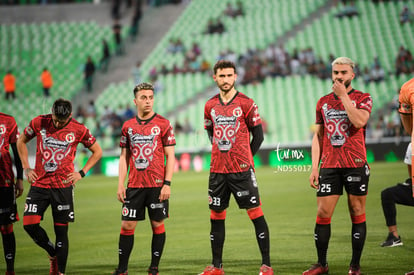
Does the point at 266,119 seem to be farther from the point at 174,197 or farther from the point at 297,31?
the point at 174,197

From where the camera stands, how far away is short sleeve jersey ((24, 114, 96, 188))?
311 inches

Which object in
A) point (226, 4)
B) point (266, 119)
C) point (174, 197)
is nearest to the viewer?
point (174, 197)

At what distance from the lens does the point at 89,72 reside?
33.8 meters

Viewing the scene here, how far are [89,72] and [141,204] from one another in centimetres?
2695

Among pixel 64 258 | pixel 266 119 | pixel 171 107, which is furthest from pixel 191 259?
pixel 171 107

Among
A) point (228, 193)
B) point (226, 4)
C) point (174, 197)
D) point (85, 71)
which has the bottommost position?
point (174, 197)

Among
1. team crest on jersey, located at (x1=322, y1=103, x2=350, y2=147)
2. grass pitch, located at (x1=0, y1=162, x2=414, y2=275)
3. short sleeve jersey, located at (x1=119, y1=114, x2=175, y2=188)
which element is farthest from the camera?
grass pitch, located at (x1=0, y1=162, x2=414, y2=275)

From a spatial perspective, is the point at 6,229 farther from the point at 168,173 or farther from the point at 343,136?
the point at 343,136

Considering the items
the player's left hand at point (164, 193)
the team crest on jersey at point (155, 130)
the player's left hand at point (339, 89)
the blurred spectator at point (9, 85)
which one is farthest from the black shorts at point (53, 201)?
the blurred spectator at point (9, 85)

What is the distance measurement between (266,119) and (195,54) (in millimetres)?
6078

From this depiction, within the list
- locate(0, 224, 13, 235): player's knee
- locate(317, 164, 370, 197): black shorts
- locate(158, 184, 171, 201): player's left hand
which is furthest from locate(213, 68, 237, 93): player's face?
locate(0, 224, 13, 235): player's knee

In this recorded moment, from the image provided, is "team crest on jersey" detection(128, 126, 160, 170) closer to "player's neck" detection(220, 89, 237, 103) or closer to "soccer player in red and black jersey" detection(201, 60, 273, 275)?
"soccer player in red and black jersey" detection(201, 60, 273, 275)

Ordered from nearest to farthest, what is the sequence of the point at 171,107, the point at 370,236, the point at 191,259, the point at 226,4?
the point at 191,259 < the point at 370,236 < the point at 171,107 < the point at 226,4

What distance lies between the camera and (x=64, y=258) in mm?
7883
